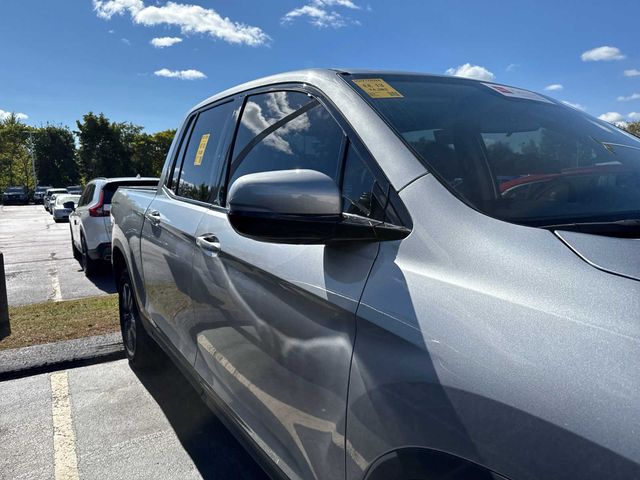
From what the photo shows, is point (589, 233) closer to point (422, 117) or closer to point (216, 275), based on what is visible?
point (422, 117)

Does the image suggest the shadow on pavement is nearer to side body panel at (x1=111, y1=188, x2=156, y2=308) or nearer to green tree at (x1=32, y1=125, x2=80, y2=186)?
side body panel at (x1=111, y1=188, x2=156, y2=308)

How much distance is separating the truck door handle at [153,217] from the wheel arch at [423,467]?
2.26 m

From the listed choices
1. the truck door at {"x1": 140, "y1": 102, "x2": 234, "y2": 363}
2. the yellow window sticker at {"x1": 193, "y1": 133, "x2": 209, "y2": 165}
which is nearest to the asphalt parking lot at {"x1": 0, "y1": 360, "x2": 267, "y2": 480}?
the truck door at {"x1": 140, "y1": 102, "x2": 234, "y2": 363}

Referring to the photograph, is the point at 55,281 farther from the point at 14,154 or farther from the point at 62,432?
the point at 14,154

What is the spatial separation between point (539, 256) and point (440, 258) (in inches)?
9.1

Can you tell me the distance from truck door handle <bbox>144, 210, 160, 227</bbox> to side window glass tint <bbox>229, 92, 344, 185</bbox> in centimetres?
94

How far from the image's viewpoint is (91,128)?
58.3 m

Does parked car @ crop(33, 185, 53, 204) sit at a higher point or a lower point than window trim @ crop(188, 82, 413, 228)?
lower

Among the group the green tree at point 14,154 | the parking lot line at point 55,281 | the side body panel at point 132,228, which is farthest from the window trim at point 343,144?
the green tree at point 14,154

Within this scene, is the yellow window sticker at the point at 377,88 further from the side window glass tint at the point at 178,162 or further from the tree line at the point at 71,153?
the tree line at the point at 71,153

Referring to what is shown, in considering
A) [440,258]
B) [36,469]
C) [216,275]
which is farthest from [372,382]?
[36,469]

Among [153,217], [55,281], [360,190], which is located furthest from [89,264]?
[360,190]

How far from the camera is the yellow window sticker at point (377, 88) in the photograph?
176 cm

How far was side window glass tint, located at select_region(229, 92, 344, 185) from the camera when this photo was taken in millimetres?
1793
